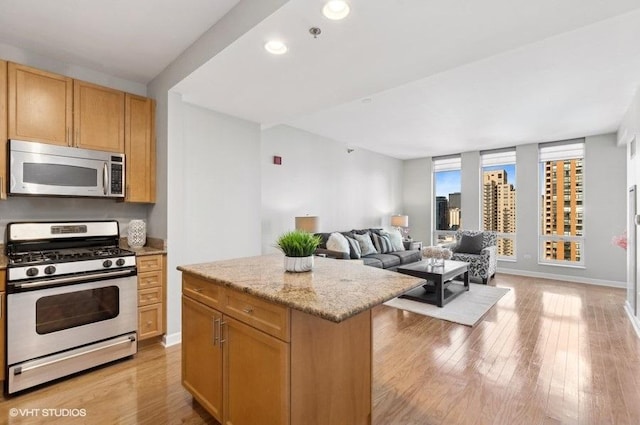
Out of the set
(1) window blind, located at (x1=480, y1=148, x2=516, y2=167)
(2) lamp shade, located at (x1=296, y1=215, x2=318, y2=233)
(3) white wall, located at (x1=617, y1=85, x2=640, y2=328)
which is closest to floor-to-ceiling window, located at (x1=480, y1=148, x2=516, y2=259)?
(1) window blind, located at (x1=480, y1=148, x2=516, y2=167)

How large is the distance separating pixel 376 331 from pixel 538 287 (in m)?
3.86

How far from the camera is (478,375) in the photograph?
250 centimetres

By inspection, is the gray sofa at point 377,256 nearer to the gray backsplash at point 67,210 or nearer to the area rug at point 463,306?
the area rug at point 463,306

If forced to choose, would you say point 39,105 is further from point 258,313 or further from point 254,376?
point 254,376

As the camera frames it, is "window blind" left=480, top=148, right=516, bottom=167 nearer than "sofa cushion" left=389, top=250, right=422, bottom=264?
No

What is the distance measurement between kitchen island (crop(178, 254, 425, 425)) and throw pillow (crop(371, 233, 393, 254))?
408 centimetres

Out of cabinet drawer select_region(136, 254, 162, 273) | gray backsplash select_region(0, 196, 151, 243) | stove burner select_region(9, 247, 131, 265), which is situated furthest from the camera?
cabinet drawer select_region(136, 254, 162, 273)

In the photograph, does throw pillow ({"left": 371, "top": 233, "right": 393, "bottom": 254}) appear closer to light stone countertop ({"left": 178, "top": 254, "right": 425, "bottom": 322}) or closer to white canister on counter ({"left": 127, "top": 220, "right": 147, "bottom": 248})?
light stone countertop ({"left": 178, "top": 254, "right": 425, "bottom": 322})

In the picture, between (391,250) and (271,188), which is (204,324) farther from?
(391,250)

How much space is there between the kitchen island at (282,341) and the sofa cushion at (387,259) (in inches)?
131

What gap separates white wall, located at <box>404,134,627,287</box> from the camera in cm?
560

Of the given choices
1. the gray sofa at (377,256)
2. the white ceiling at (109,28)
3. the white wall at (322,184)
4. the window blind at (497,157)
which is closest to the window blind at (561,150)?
the window blind at (497,157)

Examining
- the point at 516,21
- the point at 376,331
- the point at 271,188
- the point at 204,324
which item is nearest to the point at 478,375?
the point at 376,331

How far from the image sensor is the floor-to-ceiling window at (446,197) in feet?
25.1
